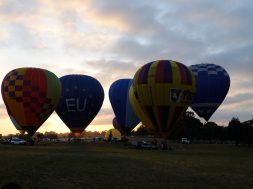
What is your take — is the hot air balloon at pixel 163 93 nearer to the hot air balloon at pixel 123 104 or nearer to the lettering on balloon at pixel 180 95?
the lettering on balloon at pixel 180 95

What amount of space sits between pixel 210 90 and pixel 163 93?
1401cm

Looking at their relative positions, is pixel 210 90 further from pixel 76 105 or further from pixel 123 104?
pixel 76 105

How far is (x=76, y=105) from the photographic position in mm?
63750

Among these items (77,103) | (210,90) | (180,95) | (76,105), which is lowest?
(180,95)

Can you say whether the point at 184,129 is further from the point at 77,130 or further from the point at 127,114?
the point at 77,130

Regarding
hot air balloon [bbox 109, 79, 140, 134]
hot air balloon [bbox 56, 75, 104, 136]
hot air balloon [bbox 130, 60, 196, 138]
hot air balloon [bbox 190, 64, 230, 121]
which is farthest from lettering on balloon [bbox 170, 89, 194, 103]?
hot air balloon [bbox 109, 79, 140, 134]

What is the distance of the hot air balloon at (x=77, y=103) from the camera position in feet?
208

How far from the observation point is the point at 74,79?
212 feet

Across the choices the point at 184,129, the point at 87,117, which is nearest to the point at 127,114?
the point at 87,117

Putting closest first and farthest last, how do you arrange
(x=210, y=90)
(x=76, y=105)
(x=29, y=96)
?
(x=29, y=96), (x=210, y=90), (x=76, y=105)

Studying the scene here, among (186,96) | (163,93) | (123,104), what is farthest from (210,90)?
(123,104)

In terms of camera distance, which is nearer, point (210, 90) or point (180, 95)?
point (180, 95)

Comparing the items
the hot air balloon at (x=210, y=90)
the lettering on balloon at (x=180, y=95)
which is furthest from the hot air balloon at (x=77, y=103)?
the lettering on balloon at (x=180, y=95)

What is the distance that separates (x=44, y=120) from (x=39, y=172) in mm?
32876
